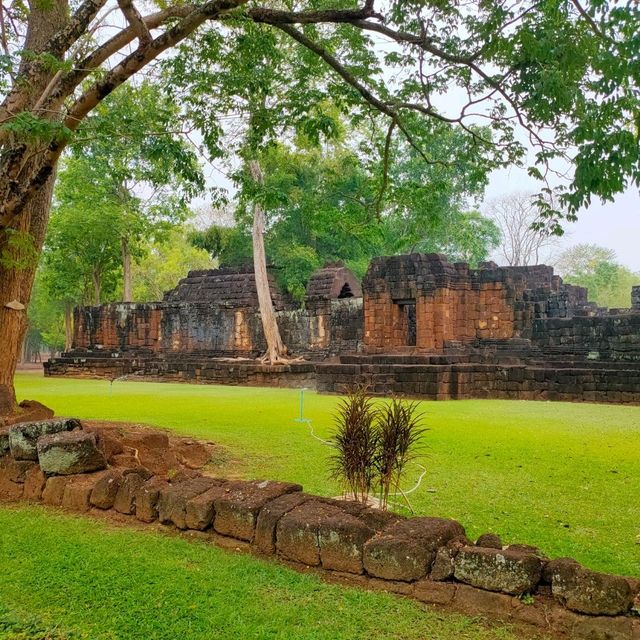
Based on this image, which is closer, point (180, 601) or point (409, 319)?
point (180, 601)

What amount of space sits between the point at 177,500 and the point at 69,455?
1380 mm

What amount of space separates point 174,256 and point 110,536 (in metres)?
44.3

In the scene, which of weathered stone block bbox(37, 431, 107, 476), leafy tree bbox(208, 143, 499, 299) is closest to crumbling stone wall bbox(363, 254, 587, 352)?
→ leafy tree bbox(208, 143, 499, 299)

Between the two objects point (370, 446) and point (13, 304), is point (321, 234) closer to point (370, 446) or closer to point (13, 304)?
point (13, 304)

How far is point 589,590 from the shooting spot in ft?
8.96

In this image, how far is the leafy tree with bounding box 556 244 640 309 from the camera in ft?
177

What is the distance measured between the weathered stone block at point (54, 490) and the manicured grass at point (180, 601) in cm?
97

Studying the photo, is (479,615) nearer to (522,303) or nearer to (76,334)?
(522,303)

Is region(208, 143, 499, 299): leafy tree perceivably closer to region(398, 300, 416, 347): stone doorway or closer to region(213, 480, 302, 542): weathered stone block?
region(398, 300, 416, 347): stone doorway

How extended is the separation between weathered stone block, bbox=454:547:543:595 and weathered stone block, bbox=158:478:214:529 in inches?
79.3

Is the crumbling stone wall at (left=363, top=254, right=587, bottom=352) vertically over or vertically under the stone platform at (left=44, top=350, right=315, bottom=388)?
over

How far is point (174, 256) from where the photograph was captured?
46.8 m

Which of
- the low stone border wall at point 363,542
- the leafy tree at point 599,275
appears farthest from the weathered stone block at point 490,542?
the leafy tree at point 599,275

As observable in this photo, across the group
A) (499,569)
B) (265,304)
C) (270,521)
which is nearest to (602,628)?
(499,569)
